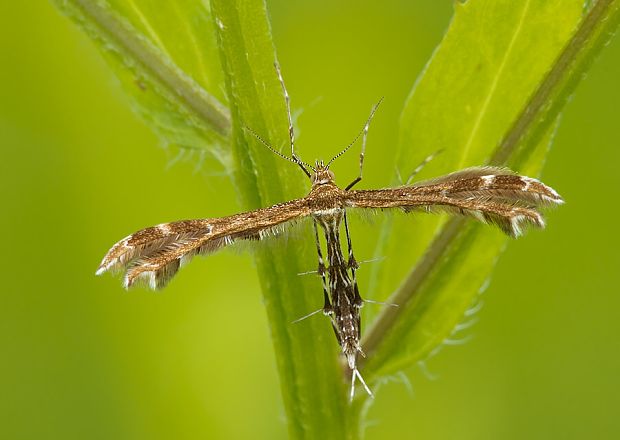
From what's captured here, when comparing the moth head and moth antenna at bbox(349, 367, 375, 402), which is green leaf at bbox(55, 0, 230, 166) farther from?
moth antenna at bbox(349, 367, 375, 402)

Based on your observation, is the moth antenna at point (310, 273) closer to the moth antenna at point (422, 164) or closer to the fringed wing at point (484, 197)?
the fringed wing at point (484, 197)

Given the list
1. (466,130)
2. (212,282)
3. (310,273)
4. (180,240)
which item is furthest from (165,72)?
(212,282)

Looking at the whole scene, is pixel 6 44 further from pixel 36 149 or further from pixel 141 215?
pixel 141 215

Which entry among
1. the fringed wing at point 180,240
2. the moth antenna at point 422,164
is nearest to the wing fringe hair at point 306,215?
the fringed wing at point 180,240

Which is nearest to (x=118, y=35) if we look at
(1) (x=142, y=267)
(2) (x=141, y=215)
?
(1) (x=142, y=267)

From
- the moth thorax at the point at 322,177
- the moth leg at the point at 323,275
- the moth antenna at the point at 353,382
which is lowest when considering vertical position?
the moth antenna at the point at 353,382

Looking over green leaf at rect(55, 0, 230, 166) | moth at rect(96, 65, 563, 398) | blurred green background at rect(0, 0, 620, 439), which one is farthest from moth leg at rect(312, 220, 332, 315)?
blurred green background at rect(0, 0, 620, 439)
